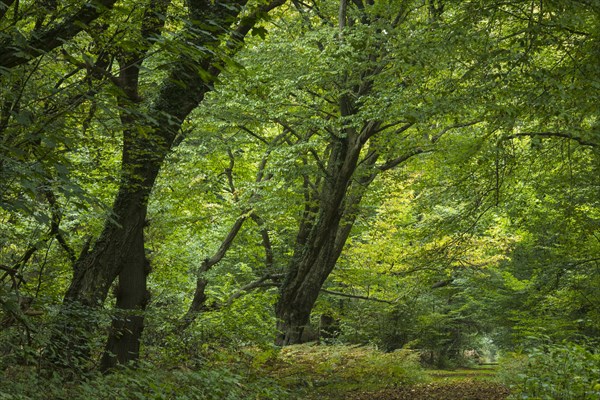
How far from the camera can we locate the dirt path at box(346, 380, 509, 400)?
1020cm

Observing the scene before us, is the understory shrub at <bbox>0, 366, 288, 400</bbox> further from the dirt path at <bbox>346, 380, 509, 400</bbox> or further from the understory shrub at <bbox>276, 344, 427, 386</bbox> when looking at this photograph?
the dirt path at <bbox>346, 380, 509, 400</bbox>

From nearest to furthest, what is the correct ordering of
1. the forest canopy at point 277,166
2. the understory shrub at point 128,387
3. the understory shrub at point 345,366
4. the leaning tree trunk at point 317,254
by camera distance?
the forest canopy at point 277,166 < the understory shrub at point 128,387 < the understory shrub at point 345,366 < the leaning tree trunk at point 317,254

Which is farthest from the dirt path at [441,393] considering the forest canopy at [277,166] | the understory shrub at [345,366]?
the forest canopy at [277,166]

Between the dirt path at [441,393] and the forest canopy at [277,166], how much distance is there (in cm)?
124

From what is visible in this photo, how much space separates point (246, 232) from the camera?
16625mm

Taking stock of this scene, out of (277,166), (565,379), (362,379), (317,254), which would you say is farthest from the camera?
(317,254)

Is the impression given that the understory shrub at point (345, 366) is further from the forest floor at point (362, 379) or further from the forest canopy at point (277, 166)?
the forest canopy at point (277, 166)

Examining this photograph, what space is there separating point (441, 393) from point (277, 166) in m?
5.59

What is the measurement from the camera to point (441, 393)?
10.9 meters

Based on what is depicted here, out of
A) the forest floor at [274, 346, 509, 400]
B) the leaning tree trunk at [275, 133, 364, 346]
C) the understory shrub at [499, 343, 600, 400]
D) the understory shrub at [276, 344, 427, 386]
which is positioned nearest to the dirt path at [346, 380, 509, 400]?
the forest floor at [274, 346, 509, 400]

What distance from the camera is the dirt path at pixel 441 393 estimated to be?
10195 mm

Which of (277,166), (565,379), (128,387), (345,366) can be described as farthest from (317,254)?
(128,387)

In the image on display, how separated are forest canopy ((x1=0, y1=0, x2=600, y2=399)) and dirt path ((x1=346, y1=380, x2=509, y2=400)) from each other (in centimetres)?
124

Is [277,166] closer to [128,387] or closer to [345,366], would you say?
[345,366]
